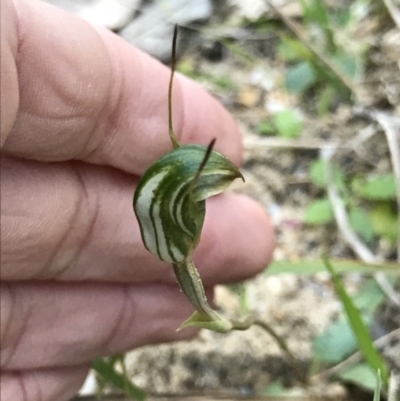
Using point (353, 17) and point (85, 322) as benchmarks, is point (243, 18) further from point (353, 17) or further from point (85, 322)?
point (85, 322)

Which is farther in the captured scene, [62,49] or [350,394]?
[350,394]

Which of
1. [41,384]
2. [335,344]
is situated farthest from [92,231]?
[335,344]

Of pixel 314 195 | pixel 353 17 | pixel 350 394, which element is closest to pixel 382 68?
pixel 353 17

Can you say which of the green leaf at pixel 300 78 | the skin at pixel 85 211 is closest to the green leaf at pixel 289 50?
the green leaf at pixel 300 78

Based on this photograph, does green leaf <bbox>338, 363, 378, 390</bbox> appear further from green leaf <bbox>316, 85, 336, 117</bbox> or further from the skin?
green leaf <bbox>316, 85, 336, 117</bbox>

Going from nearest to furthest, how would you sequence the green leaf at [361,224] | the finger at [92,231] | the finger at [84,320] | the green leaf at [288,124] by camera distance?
the finger at [92,231] → the finger at [84,320] → the green leaf at [361,224] → the green leaf at [288,124]

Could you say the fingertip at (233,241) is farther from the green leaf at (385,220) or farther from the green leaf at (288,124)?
the green leaf at (288,124)

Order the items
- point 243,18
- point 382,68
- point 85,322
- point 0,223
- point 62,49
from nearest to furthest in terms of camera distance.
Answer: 1. point 62,49
2. point 0,223
3. point 85,322
4. point 382,68
5. point 243,18
